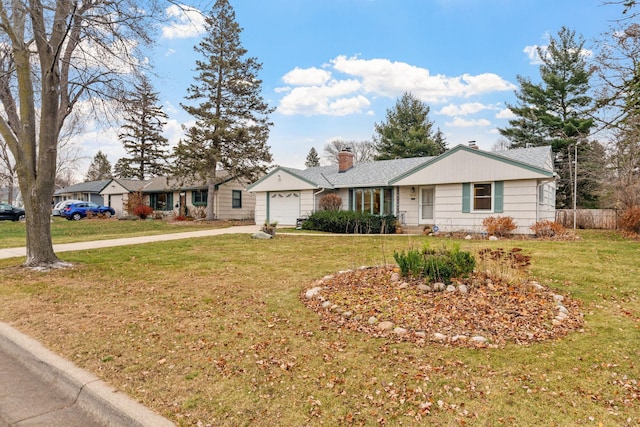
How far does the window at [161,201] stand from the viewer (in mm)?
30203

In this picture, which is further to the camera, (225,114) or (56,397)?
(225,114)

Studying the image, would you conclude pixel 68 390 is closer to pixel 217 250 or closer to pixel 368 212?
pixel 217 250

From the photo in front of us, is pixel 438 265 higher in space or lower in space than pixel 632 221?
lower

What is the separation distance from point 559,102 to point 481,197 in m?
16.8

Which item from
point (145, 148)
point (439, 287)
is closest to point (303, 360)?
point (439, 287)

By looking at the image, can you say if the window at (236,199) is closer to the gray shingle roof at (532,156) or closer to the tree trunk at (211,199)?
the tree trunk at (211,199)

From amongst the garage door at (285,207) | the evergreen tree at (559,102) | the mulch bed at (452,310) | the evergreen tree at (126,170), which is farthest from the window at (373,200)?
the evergreen tree at (126,170)

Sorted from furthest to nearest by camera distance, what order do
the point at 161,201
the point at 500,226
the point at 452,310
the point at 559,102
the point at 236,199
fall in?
the point at 161,201
the point at 236,199
the point at 559,102
the point at 500,226
the point at 452,310

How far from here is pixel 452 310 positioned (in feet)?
14.2

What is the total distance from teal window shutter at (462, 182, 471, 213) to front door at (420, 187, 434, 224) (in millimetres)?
1963

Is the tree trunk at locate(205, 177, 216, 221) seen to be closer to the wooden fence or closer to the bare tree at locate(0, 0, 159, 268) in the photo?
the bare tree at locate(0, 0, 159, 268)

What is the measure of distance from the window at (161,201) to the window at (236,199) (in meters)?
6.06

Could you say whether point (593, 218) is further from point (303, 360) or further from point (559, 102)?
point (303, 360)

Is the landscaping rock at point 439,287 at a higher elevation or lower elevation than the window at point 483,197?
lower
